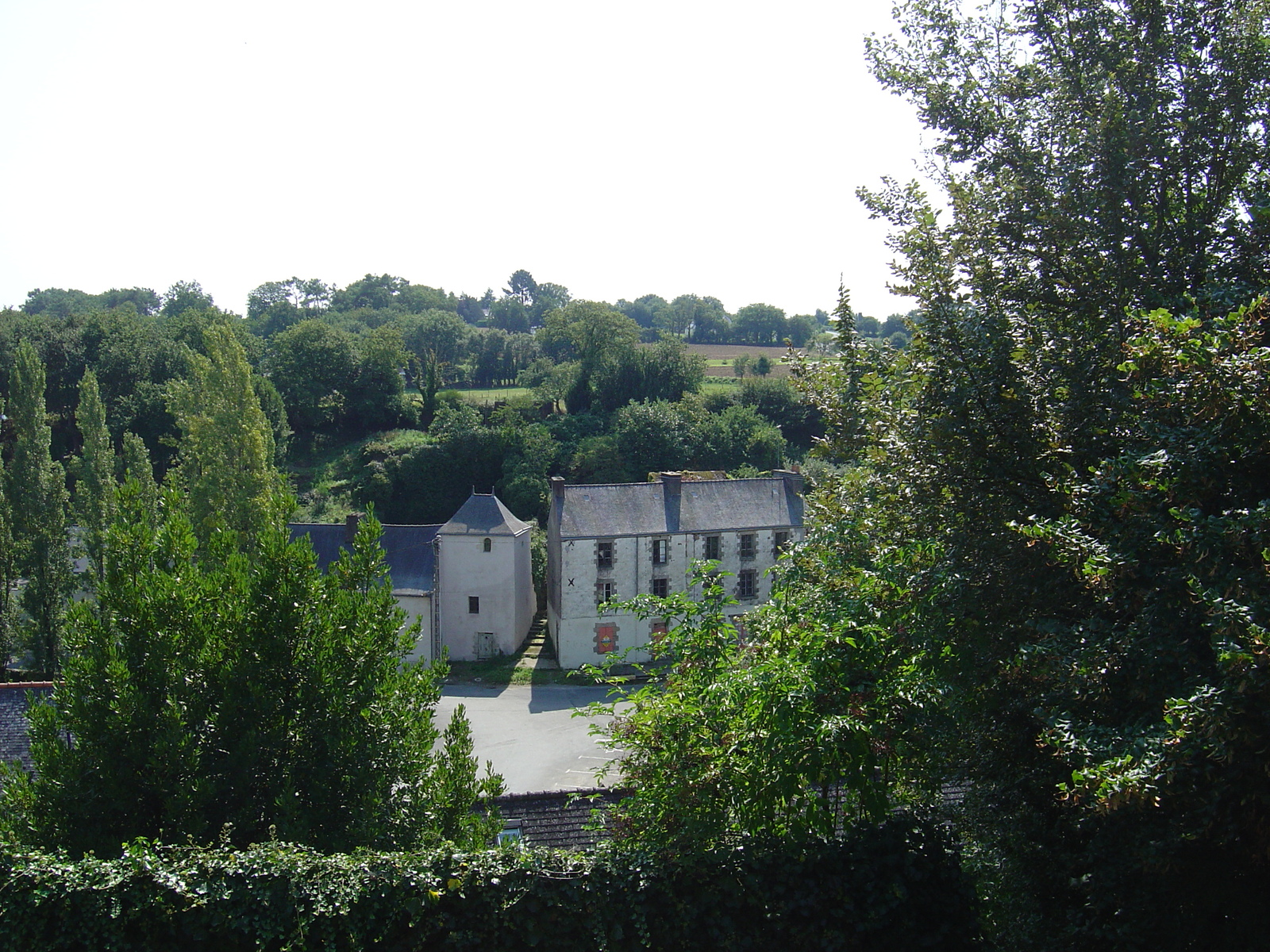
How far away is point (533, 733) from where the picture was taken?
23.7 m

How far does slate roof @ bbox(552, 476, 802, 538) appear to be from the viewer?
2977 centimetres

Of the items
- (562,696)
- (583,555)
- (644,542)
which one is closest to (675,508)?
(644,542)

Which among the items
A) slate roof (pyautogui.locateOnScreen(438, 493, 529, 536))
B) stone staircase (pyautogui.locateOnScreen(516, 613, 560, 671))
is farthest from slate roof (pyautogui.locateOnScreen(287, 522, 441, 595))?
stone staircase (pyautogui.locateOnScreen(516, 613, 560, 671))

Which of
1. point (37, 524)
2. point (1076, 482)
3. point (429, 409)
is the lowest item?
point (37, 524)

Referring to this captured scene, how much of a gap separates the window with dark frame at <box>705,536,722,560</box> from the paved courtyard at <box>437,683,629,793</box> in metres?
6.37

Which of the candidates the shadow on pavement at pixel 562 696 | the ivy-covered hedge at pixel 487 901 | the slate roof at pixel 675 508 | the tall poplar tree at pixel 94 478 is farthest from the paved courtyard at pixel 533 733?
the tall poplar tree at pixel 94 478

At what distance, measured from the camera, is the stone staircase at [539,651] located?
97.9ft

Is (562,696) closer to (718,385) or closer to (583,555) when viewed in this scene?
(583,555)

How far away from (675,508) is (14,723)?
67.0ft

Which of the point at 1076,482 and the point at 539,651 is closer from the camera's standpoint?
the point at 1076,482

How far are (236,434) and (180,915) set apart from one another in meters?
17.8

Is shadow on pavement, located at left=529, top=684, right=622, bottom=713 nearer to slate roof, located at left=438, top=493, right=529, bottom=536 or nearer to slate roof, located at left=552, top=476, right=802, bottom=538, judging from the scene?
slate roof, located at left=552, top=476, right=802, bottom=538

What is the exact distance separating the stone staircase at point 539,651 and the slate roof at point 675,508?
481cm

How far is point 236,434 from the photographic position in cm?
2305
